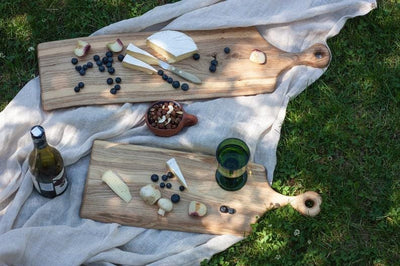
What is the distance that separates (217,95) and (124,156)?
652 mm

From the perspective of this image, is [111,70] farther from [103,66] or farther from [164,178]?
[164,178]

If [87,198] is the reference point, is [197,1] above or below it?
above

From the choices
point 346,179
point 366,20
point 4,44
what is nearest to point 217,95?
point 346,179

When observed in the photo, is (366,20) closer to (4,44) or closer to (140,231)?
(140,231)

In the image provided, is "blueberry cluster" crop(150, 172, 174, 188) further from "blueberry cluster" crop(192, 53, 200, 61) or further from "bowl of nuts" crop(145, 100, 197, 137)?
"blueberry cluster" crop(192, 53, 200, 61)

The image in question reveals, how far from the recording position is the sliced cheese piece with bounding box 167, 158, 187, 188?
10.3 ft

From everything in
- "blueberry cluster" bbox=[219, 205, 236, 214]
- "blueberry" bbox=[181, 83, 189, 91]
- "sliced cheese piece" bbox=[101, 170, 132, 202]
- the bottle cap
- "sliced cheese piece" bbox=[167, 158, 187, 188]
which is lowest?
"blueberry cluster" bbox=[219, 205, 236, 214]

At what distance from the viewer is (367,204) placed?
10.5 ft

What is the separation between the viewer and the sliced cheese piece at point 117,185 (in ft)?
10.2

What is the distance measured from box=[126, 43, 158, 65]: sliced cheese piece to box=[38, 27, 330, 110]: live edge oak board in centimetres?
8

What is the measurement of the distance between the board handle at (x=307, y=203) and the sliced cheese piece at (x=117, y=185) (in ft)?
2.76

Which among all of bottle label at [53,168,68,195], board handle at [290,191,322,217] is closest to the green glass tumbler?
board handle at [290,191,322,217]

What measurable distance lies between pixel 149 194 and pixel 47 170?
52 centimetres

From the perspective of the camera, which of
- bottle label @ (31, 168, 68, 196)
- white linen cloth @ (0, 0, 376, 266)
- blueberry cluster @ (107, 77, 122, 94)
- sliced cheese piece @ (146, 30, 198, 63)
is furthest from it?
sliced cheese piece @ (146, 30, 198, 63)
